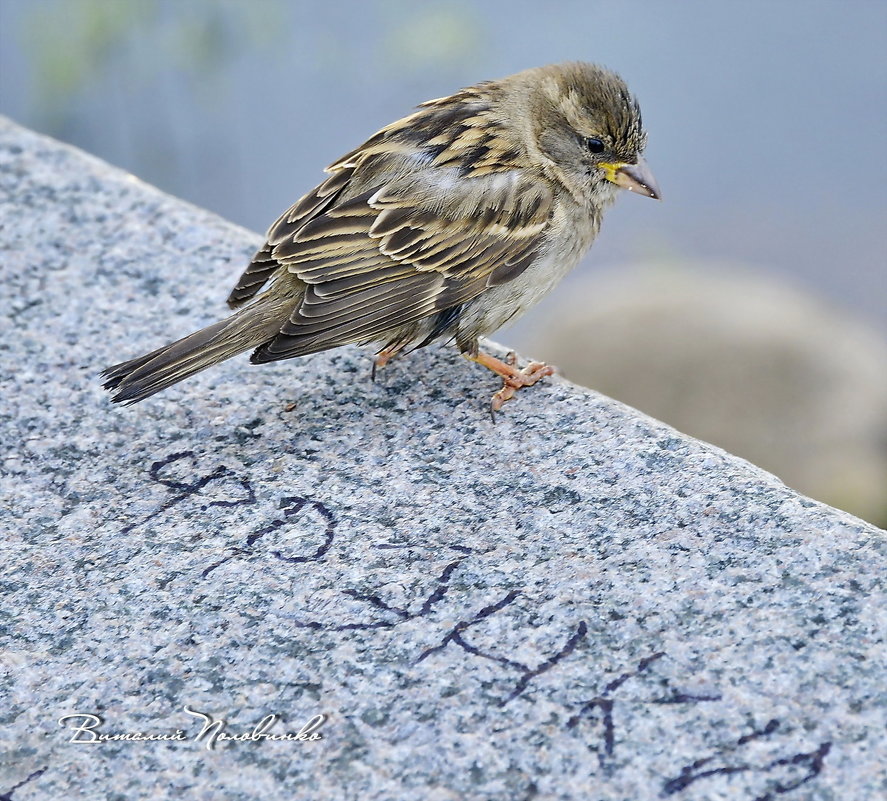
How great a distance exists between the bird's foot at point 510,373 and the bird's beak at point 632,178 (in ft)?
2.29

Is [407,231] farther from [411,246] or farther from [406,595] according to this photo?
[406,595]

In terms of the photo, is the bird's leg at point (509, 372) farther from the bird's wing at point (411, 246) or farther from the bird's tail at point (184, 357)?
the bird's tail at point (184, 357)

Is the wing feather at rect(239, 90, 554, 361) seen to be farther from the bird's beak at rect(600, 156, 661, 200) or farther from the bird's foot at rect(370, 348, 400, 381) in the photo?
the bird's beak at rect(600, 156, 661, 200)

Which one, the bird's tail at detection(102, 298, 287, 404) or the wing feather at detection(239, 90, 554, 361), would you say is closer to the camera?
the bird's tail at detection(102, 298, 287, 404)

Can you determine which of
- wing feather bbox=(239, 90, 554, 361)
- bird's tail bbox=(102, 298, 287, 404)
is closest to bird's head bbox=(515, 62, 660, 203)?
wing feather bbox=(239, 90, 554, 361)

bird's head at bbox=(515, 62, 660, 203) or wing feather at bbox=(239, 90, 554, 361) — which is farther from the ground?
bird's head at bbox=(515, 62, 660, 203)

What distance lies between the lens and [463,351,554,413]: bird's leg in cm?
309

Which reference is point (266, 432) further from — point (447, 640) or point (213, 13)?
point (213, 13)

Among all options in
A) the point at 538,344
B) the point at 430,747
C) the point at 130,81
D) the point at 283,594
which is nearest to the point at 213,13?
the point at 130,81

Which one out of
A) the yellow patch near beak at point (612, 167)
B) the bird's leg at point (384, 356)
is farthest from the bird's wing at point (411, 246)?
the yellow patch near beak at point (612, 167)

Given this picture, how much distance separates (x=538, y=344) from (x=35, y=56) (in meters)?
3.29

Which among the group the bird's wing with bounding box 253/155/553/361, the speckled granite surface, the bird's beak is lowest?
the speckled granite surface

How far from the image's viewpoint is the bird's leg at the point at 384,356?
3.30m

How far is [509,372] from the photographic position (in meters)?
3.21
